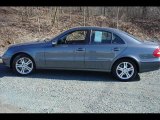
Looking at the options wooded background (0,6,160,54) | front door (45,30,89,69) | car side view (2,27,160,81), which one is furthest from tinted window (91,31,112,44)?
wooded background (0,6,160,54)

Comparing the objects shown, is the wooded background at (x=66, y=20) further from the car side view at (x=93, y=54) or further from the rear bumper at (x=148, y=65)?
the rear bumper at (x=148, y=65)

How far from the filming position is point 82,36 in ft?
33.1

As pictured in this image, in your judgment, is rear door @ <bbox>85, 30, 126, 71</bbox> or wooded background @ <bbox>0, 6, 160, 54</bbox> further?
wooded background @ <bbox>0, 6, 160, 54</bbox>

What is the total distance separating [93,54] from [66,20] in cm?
1022

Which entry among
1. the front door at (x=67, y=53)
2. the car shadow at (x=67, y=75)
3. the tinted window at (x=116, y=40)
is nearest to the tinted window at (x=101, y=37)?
the tinted window at (x=116, y=40)

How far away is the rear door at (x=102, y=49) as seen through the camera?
952cm

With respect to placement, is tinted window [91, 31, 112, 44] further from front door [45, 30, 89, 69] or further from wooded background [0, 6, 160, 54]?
wooded background [0, 6, 160, 54]

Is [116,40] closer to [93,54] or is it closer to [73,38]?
[93,54]

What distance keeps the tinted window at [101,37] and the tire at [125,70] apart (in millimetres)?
706

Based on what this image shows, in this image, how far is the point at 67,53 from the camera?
9.70 m

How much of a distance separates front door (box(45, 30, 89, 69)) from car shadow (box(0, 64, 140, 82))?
33cm

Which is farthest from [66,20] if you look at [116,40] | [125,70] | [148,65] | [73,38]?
[148,65]

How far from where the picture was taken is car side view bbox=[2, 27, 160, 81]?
374 inches
